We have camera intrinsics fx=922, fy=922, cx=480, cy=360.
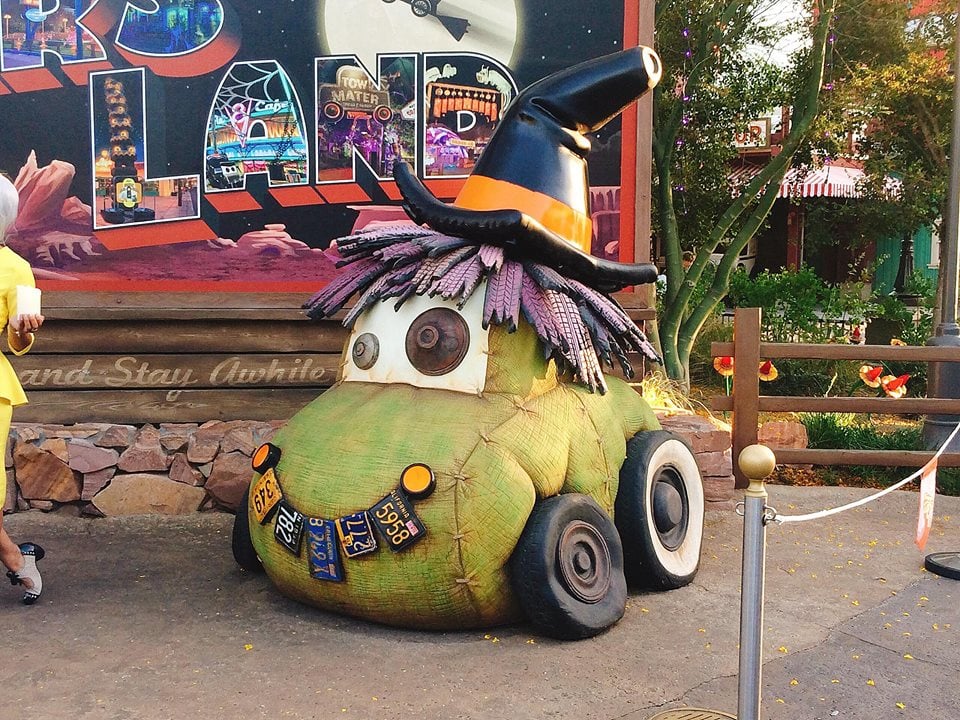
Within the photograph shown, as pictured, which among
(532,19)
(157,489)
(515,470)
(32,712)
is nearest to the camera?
(32,712)

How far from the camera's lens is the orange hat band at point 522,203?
154 inches

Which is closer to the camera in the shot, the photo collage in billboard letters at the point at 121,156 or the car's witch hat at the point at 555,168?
the car's witch hat at the point at 555,168

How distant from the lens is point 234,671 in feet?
10.4

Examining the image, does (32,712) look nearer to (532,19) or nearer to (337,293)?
(337,293)

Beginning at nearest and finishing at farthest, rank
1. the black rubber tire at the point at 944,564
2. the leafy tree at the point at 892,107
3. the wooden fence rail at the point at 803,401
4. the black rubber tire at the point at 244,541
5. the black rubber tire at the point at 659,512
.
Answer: the black rubber tire at the point at 659,512, the black rubber tire at the point at 244,541, the black rubber tire at the point at 944,564, the wooden fence rail at the point at 803,401, the leafy tree at the point at 892,107

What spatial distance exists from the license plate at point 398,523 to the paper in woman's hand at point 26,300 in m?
1.59

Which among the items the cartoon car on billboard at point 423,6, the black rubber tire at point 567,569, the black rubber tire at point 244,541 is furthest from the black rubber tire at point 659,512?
the cartoon car on billboard at point 423,6

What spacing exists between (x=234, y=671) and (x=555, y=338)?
5.63ft

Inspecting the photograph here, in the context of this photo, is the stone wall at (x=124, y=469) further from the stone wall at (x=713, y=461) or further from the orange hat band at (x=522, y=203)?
the stone wall at (x=713, y=461)

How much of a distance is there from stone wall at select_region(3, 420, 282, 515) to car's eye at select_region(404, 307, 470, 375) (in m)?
2.08

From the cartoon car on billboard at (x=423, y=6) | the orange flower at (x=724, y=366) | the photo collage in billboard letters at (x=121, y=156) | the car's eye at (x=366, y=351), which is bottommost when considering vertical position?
the orange flower at (x=724, y=366)

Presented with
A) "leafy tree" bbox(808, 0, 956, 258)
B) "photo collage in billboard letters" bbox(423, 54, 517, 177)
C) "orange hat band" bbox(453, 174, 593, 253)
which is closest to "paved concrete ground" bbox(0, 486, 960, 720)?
"orange hat band" bbox(453, 174, 593, 253)

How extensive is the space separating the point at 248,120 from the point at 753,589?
14.8ft

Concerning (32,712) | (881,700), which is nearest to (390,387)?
(32,712)
